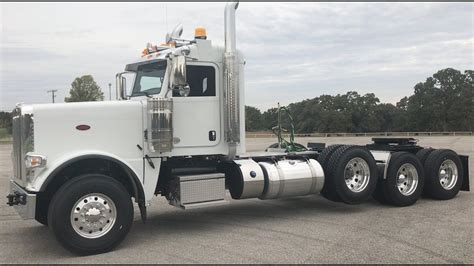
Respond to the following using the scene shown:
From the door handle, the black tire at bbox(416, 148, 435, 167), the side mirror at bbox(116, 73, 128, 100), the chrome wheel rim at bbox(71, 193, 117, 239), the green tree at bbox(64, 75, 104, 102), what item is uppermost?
the green tree at bbox(64, 75, 104, 102)

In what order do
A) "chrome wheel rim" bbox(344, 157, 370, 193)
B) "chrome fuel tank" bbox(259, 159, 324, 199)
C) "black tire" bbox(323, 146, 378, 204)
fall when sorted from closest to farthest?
"chrome fuel tank" bbox(259, 159, 324, 199) → "black tire" bbox(323, 146, 378, 204) → "chrome wheel rim" bbox(344, 157, 370, 193)

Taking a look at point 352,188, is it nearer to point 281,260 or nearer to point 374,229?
point 374,229

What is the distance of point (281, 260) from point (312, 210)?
3597 millimetres

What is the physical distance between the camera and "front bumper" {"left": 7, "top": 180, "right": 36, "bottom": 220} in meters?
6.32

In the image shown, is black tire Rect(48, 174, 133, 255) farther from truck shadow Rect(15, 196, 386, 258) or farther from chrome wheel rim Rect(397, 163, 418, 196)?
chrome wheel rim Rect(397, 163, 418, 196)

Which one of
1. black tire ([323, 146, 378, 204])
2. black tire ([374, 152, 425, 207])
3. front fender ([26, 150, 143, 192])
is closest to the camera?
front fender ([26, 150, 143, 192])

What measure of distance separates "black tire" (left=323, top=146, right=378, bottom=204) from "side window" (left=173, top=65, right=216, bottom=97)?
2.72 m

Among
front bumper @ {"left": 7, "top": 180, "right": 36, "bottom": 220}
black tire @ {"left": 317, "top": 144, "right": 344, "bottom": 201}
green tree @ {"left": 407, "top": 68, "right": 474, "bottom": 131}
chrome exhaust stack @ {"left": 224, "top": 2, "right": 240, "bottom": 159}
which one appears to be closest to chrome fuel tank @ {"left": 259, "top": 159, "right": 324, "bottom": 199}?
black tire @ {"left": 317, "top": 144, "right": 344, "bottom": 201}

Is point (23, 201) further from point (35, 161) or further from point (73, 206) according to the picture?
point (73, 206)

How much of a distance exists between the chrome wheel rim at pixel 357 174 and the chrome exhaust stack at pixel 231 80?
253cm

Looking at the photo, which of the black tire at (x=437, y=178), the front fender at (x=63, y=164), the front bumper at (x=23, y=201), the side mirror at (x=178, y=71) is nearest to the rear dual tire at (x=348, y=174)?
the black tire at (x=437, y=178)

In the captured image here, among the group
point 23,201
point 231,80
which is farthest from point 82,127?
point 231,80

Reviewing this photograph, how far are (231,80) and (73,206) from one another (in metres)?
3.24

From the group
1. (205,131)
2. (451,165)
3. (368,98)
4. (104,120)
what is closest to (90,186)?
(104,120)
